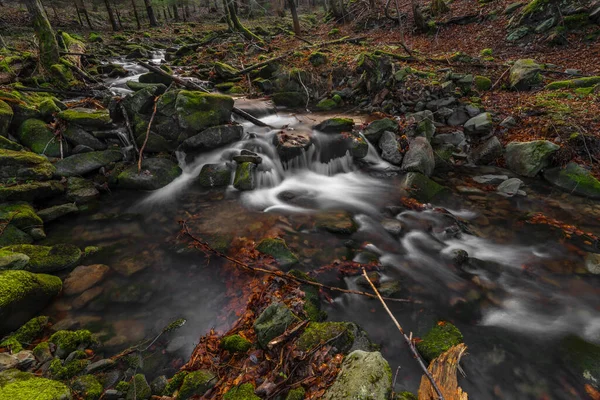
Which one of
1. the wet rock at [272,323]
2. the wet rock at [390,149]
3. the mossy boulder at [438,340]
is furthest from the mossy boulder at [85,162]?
the mossy boulder at [438,340]

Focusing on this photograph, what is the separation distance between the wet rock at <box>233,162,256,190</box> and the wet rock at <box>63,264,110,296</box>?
350cm

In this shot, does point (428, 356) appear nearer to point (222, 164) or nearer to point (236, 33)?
point (222, 164)

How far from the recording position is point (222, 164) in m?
7.97

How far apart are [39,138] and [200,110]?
4078mm

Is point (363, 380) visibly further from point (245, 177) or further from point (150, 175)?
point (150, 175)

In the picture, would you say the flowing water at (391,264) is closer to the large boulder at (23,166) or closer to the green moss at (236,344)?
the green moss at (236,344)

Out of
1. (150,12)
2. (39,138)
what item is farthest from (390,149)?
(150,12)

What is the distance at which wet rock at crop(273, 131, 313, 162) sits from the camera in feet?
28.1

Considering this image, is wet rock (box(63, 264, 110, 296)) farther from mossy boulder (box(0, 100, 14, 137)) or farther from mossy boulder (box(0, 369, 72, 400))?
mossy boulder (box(0, 100, 14, 137))

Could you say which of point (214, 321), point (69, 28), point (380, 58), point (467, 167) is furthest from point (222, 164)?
point (69, 28)

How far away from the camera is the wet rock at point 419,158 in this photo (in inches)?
300

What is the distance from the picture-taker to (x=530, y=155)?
23.8ft

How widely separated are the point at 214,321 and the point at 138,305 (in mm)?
1265

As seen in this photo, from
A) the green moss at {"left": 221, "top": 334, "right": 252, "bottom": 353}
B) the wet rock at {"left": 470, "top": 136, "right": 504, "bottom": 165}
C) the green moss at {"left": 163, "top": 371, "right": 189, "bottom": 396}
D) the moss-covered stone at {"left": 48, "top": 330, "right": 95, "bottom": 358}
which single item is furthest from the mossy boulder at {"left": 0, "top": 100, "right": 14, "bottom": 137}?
the wet rock at {"left": 470, "top": 136, "right": 504, "bottom": 165}
